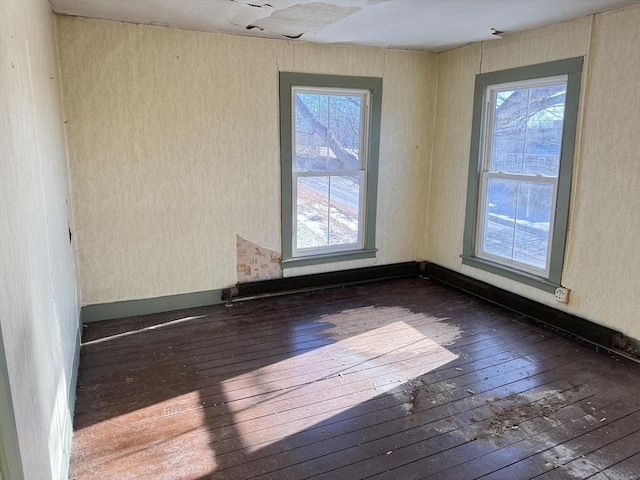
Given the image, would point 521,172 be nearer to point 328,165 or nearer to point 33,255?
point 328,165

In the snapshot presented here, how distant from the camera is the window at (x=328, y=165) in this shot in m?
4.29

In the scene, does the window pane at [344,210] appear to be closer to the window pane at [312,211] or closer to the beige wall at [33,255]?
the window pane at [312,211]

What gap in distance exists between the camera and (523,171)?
13.1 ft

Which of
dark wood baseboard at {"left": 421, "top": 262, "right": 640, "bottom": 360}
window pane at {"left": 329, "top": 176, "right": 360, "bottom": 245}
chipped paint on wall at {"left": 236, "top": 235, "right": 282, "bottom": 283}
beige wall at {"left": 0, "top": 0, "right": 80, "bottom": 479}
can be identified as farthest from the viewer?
window pane at {"left": 329, "top": 176, "right": 360, "bottom": 245}

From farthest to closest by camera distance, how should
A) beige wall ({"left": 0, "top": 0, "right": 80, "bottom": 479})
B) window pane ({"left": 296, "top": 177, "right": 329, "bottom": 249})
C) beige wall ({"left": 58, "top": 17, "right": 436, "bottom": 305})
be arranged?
window pane ({"left": 296, "top": 177, "right": 329, "bottom": 249})
beige wall ({"left": 58, "top": 17, "right": 436, "bottom": 305})
beige wall ({"left": 0, "top": 0, "right": 80, "bottom": 479})

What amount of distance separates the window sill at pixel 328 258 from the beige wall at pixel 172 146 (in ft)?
0.36

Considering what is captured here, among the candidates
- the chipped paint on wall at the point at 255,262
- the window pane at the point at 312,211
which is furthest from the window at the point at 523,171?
the chipped paint on wall at the point at 255,262

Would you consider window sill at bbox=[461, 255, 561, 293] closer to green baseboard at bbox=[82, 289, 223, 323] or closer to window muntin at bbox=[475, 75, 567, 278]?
window muntin at bbox=[475, 75, 567, 278]

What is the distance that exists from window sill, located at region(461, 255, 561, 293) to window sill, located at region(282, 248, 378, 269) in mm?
1000

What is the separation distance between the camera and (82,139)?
11.7ft

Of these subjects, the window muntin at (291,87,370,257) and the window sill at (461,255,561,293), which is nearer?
the window sill at (461,255,561,293)

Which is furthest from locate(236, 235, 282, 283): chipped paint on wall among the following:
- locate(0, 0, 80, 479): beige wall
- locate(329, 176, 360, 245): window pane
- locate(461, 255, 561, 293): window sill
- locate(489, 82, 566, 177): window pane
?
locate(489, 82, 566, 177): window pane

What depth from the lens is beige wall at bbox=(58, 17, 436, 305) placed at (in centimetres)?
356

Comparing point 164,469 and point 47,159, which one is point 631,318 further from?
point 47,159
